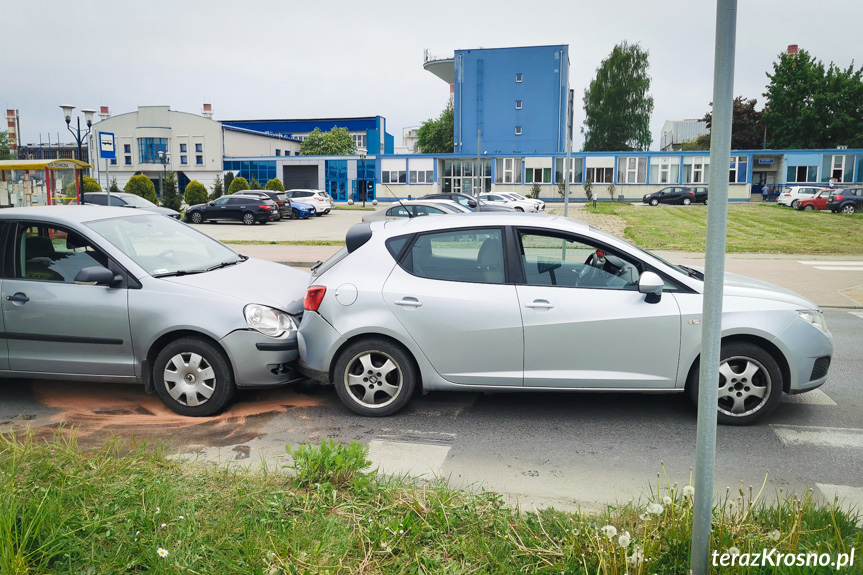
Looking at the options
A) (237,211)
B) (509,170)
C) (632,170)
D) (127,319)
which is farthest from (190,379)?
(632,170)

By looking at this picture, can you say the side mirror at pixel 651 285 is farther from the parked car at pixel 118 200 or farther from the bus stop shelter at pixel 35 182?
the parked car at pixel 118 200

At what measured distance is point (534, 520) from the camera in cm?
355

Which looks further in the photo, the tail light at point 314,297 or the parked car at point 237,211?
the parked car at point 237,211

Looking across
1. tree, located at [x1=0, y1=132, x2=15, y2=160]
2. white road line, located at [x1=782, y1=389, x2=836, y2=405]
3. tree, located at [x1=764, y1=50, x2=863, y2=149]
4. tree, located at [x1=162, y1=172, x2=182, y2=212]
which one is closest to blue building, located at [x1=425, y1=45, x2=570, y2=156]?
tree, located at [x1=764, y1=50, x2=863, y2=149]

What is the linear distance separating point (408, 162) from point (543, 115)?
1574cm

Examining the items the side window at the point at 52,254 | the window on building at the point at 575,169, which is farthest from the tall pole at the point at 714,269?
the window on building at the point at 575,169

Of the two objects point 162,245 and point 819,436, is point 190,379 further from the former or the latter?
point 819,436

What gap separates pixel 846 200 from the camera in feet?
143

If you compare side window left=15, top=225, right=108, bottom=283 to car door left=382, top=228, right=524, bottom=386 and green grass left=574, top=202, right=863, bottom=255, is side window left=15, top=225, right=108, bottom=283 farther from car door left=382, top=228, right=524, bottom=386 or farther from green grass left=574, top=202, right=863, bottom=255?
green grass left=574, top=202, right=863, bottom=255

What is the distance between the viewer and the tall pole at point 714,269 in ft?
8.35

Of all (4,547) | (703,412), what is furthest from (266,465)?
(703,412)

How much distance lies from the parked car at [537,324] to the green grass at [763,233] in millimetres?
10158

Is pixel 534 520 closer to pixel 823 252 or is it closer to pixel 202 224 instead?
pixel 823 252

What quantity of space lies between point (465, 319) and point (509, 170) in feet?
197
